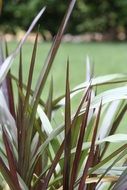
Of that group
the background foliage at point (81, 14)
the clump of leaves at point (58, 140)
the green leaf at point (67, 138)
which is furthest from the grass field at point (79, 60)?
the green leaf at point (67, 138)

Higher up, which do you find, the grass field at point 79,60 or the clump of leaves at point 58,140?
the grass field at point 79,60

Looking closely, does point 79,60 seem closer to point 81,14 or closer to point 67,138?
point 81,14

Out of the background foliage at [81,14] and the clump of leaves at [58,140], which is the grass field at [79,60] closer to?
the background foliage at [81,14]

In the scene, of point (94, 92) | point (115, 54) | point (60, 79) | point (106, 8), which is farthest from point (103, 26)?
point (94, 92)

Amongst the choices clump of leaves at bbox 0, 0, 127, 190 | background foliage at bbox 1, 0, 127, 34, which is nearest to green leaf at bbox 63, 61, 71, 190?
clump of leaves at bbox 0, 0, 127, 190

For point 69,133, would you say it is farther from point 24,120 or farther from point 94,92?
point 94,92
